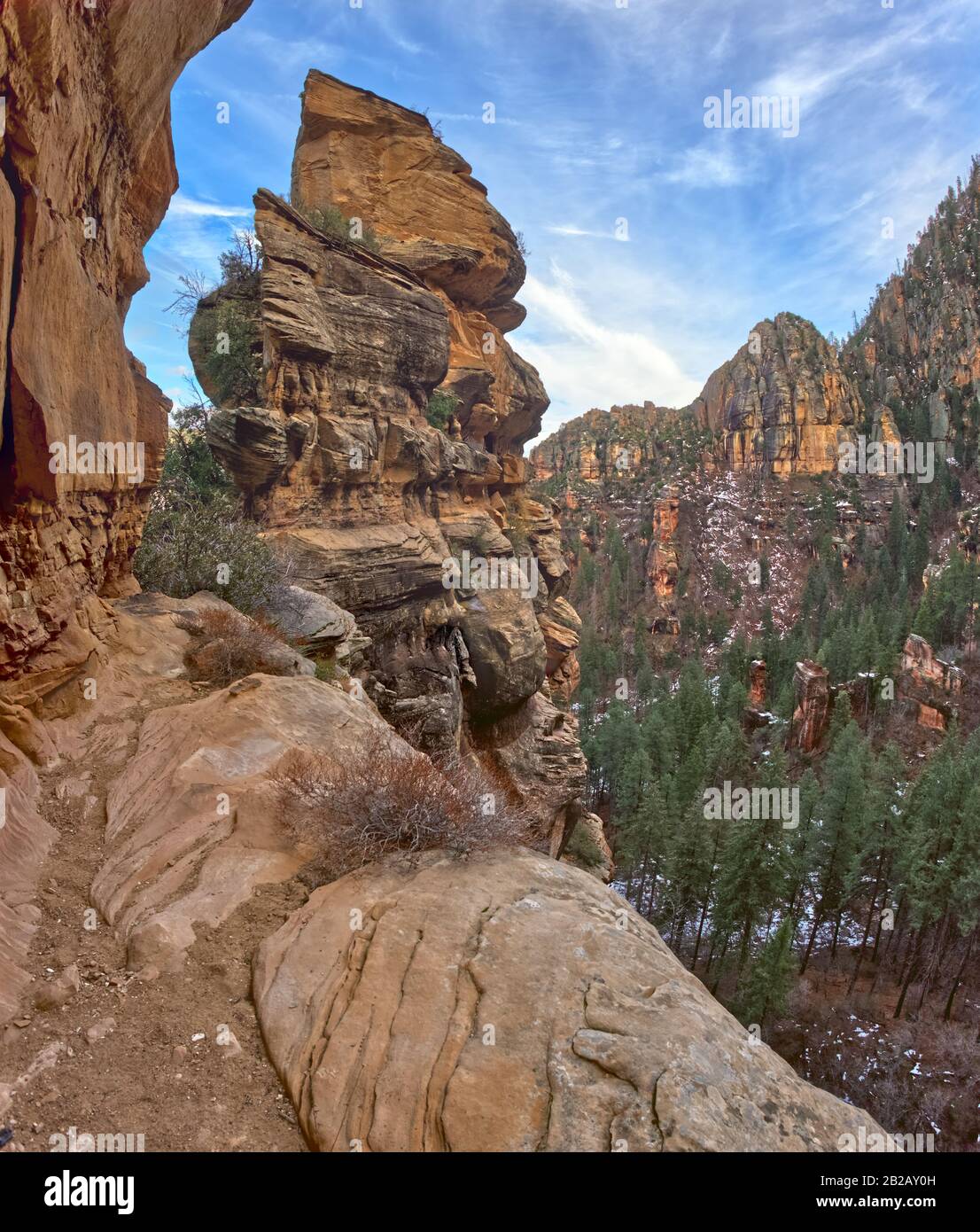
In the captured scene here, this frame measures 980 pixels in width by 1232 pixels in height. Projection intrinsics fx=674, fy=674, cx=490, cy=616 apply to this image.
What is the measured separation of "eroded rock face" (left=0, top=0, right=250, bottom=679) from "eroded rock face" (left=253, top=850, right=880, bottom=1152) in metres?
4.04

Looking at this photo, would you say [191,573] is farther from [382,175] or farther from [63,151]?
[382,175]

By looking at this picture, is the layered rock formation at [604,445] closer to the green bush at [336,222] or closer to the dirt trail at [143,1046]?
the green bush at [336,222]

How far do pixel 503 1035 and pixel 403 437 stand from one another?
16338 mm

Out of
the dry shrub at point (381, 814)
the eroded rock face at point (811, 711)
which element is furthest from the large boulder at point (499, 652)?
the eroded rock face at point (811, 711)

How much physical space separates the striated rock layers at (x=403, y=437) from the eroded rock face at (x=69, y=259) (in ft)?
21.6

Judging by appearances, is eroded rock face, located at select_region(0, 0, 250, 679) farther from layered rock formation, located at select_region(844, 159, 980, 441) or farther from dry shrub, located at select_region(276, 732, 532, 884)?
layered rock formation, located at select_region(844, 159, 980, 441)

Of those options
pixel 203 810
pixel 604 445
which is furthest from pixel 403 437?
pixel 604 445

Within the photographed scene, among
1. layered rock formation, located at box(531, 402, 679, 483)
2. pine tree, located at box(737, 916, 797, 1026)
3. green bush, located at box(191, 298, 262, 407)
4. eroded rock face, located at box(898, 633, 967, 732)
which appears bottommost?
pine tree, located at box(737, 916, 797, 1026)

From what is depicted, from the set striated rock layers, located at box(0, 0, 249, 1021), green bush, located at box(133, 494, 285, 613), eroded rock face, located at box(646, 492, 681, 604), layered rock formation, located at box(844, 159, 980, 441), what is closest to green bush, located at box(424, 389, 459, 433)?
green bush, located at box(133, 494, 285, 613)

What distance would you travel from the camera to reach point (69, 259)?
21.2 feet

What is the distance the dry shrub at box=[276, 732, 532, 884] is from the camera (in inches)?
209

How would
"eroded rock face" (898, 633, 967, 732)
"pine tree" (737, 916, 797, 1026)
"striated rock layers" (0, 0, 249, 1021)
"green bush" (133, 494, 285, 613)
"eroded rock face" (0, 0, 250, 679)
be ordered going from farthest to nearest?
"eroded rock face" (898, 633, 967, 732) → "pine tree" (737, 916, 797, 1026) → "green bush" (133, 494, 285, 613) → "eroded rock face" (0, 0, 250, 679) → "striated rock layers" (0, 0, 249, 1021)

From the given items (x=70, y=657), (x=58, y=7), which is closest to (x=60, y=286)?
(x=58, y=7)
